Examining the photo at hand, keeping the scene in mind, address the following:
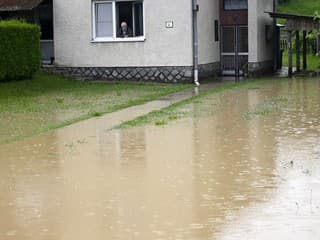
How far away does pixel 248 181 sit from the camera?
34.2 feet

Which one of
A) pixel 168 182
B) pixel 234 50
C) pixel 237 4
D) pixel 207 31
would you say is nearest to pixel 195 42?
pixel 207 31

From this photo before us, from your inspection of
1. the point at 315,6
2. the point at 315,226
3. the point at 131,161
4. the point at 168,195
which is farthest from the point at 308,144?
the point at 315,6

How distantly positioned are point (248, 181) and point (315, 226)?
2398 mm

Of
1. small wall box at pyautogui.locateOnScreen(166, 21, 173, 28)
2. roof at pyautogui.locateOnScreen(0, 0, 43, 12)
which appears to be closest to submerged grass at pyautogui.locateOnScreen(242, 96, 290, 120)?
small wall box at pyautogui.locateOnScreen(166, 21, 173, 28)

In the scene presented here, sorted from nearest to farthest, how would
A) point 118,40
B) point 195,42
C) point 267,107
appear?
point 267,107
point 195,42
point 118,40

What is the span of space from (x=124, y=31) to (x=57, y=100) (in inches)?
300

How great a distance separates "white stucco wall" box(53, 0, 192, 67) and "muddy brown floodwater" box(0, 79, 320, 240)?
12286 millimetres

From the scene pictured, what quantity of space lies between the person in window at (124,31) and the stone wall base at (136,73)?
Result: 52.1 inches

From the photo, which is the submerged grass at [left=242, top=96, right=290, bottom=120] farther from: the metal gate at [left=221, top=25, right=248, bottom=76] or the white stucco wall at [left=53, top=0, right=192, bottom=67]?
the metal gate at [left=221, top=25, right=248, bottom=76]

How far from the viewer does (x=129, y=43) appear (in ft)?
96.7

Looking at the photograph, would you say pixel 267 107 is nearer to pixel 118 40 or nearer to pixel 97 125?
pixel 97 125

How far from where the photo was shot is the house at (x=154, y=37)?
28.9m

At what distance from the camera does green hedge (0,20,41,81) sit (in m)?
25.6

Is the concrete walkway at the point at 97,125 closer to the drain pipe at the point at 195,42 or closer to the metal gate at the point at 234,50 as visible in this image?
the drain pipe at the point at 195,42
